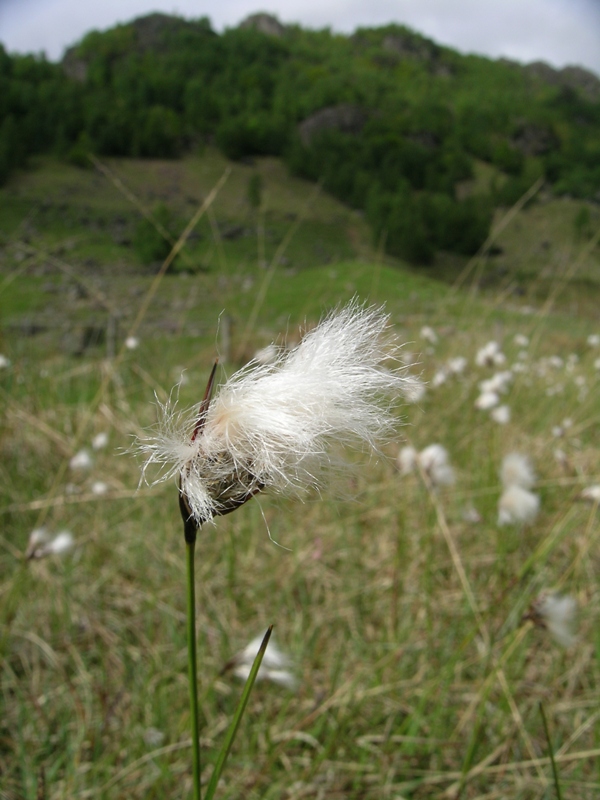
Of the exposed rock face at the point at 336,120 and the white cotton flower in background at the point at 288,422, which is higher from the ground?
the exposed rock face at the point at 336,120

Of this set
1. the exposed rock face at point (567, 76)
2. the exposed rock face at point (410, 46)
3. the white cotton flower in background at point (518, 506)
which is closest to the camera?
the white cotton flower in background at point (518, 506)

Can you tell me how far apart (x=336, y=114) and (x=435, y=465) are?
37.8 meters

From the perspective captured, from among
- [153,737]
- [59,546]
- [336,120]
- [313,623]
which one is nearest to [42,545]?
[59,546]

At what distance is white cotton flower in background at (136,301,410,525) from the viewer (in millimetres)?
289

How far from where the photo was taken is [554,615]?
701mm

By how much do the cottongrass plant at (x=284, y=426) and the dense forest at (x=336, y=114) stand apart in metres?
4.25

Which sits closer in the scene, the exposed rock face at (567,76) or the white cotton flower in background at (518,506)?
the white cotton flower in background at (518,506)

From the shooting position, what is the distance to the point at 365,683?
105cm

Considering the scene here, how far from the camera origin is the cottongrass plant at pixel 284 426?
29cm

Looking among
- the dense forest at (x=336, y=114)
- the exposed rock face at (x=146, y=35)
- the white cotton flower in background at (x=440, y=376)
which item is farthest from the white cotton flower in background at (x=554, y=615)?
the exposed rock face at (x=146, y=35)

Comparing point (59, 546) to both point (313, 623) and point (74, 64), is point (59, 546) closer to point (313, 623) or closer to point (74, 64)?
point (313, 623)

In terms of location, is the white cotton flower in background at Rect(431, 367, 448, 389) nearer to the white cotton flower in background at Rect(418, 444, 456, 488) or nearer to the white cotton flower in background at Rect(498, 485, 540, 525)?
the white cotton flower in background at Rect(418, 444, 456, 488)

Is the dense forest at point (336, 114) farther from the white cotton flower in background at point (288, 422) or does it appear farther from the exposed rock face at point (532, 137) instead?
the white cotton flower in background at point (288, 422)

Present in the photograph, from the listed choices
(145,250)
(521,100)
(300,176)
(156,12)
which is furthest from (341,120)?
(145,250)
